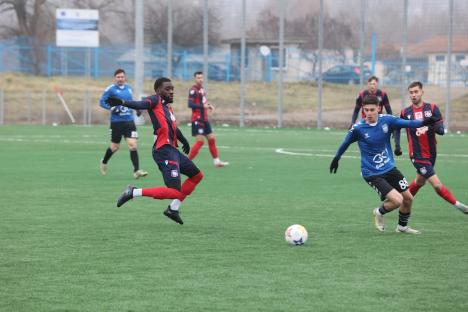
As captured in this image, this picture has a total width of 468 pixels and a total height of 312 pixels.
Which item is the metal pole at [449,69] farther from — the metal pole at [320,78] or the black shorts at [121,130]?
the black shorts at [121,130]

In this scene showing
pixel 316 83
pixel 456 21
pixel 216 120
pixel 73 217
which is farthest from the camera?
pixel 216 120

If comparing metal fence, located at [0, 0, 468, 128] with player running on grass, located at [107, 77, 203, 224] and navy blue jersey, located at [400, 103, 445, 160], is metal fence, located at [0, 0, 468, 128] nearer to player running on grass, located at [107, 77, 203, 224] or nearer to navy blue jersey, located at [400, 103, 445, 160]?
navy blue jersey, located at [400, 103, 445, 160]

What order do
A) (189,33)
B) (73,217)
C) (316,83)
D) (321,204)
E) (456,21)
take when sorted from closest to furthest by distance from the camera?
1. (73,217)
2. (321,204)
3. (456,21)
4. (316,83)
5. (189,33)

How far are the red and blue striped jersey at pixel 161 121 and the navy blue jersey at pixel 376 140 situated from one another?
7.42 ft

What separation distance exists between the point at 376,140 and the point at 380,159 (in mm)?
248

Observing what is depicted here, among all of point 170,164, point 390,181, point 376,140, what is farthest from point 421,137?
point 170,164

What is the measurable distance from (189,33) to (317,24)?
12.3 meters

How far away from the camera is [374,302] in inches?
287

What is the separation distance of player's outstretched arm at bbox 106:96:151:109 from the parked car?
28145 millimetres

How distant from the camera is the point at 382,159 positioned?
11.1m

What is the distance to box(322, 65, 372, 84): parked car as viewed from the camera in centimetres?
3944

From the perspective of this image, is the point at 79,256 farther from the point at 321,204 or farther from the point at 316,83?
the point at 316,83

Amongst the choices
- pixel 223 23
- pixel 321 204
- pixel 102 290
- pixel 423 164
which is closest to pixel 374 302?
pixel 102 290

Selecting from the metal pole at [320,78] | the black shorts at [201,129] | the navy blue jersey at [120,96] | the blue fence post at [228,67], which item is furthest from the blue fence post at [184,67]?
the navy blue jersey at [120,96]
